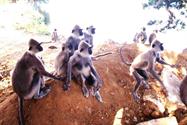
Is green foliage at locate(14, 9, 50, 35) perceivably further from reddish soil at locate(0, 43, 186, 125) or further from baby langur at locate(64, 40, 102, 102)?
baby langur at locate(64, 40, 102, 102)

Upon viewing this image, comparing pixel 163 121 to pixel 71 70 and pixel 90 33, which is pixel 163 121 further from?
pixel 90 33

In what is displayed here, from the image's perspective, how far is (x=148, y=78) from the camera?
8195mm

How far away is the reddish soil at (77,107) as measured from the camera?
666 centimetres

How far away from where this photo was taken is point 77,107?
6.88 m

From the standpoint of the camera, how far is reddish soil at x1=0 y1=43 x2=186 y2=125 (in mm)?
6656

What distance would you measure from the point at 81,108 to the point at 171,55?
4113 millimetres

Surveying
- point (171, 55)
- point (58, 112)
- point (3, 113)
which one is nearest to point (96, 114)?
point (58, 112)

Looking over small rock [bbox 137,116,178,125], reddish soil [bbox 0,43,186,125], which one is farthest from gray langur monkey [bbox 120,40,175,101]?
small rock [bbox 137,116,178,125]

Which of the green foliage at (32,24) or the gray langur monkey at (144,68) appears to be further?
the green foliage at (32,24)

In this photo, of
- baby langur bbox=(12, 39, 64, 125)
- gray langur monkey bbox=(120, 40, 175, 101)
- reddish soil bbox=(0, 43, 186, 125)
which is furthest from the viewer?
gray langur monkey bbox=(120, 40, 175, 101)

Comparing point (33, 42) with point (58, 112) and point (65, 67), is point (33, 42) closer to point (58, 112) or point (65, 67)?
point (65, 67)

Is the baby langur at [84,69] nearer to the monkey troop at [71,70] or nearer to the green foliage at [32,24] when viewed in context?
Answer: the monkey troop at [71,70]

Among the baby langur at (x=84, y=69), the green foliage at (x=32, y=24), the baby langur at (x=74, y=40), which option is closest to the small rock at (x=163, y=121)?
the baby langur at (x=84, y=69)

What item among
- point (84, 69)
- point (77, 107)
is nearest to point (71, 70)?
point (84, 69)
